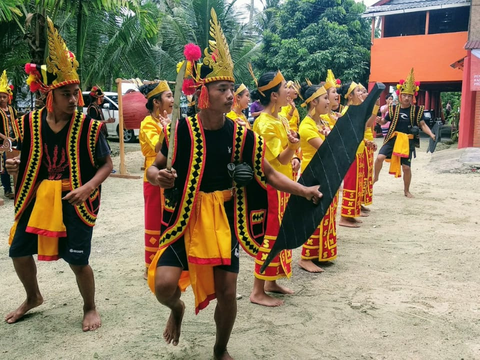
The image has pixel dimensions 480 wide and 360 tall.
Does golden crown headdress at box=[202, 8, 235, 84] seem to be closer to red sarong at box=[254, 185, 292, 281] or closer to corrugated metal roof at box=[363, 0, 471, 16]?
red sarong at box=[254, 185, 292, 281]

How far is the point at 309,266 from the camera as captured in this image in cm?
510

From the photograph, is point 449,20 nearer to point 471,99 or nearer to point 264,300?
point 471,99

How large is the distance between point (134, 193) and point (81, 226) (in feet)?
19.8

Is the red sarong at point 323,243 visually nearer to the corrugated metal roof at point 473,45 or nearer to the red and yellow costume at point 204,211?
the red and yellow costume at point 204,211

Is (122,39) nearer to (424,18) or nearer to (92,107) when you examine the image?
(92,107)

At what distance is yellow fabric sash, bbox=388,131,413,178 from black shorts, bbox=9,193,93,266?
251 inches

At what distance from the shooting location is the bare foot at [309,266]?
5.05m

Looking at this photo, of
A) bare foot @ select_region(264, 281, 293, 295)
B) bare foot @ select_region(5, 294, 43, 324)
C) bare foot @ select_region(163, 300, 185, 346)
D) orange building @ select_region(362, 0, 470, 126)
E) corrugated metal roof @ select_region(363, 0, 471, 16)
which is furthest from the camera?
orange building @ select_region(362, 0, 470, 126)

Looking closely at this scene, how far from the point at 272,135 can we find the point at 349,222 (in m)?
3.36

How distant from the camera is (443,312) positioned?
13.0ft

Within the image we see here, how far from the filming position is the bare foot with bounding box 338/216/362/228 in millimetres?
6945

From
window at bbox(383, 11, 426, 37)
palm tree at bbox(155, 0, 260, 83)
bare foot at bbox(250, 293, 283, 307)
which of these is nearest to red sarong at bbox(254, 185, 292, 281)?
bare foot at bbox(250, 293, 283, 307)

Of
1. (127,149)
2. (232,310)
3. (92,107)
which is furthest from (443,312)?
(127,149)

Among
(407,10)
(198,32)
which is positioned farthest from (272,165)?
(407,10)
